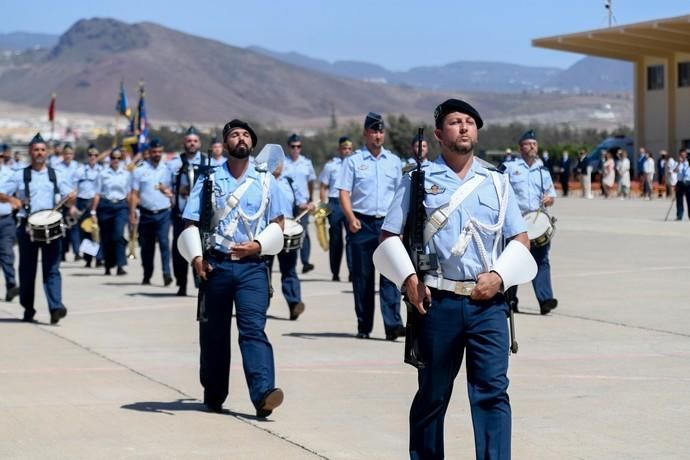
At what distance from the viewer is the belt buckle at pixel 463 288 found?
6.93 meters

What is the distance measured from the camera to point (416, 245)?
6938mm

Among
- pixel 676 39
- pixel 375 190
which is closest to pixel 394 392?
pixel 375 190

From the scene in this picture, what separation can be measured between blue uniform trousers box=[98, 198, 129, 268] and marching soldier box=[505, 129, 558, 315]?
28.2ft

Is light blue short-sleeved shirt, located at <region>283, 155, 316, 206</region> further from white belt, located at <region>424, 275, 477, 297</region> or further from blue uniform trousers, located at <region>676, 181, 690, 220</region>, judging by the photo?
blue uniform trousers, located at <region>676, 181, 690, 220</region>

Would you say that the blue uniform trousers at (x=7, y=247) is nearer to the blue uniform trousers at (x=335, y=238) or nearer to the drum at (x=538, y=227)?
the blue uniform trousers at (x=335, y=238)

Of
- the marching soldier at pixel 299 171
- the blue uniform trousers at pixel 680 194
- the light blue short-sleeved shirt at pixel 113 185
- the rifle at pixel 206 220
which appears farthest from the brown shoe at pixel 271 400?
the blue uniform trousers at pixel 680 194

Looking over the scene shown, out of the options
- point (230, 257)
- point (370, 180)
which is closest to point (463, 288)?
point (230, 257)

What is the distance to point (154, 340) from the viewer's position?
1350cm

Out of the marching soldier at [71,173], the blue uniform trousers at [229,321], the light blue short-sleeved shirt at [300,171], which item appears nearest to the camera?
the blue uniform trousers at [229,321]

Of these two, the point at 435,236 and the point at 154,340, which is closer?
the point at 435,236

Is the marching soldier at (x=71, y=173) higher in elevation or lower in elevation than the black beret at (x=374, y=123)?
lower

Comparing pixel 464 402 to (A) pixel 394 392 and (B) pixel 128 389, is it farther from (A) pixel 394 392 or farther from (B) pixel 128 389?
(B) pixel 128 389

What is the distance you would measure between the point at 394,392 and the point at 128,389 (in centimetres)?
193

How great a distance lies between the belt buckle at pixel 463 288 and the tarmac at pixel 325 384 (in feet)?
4.83
